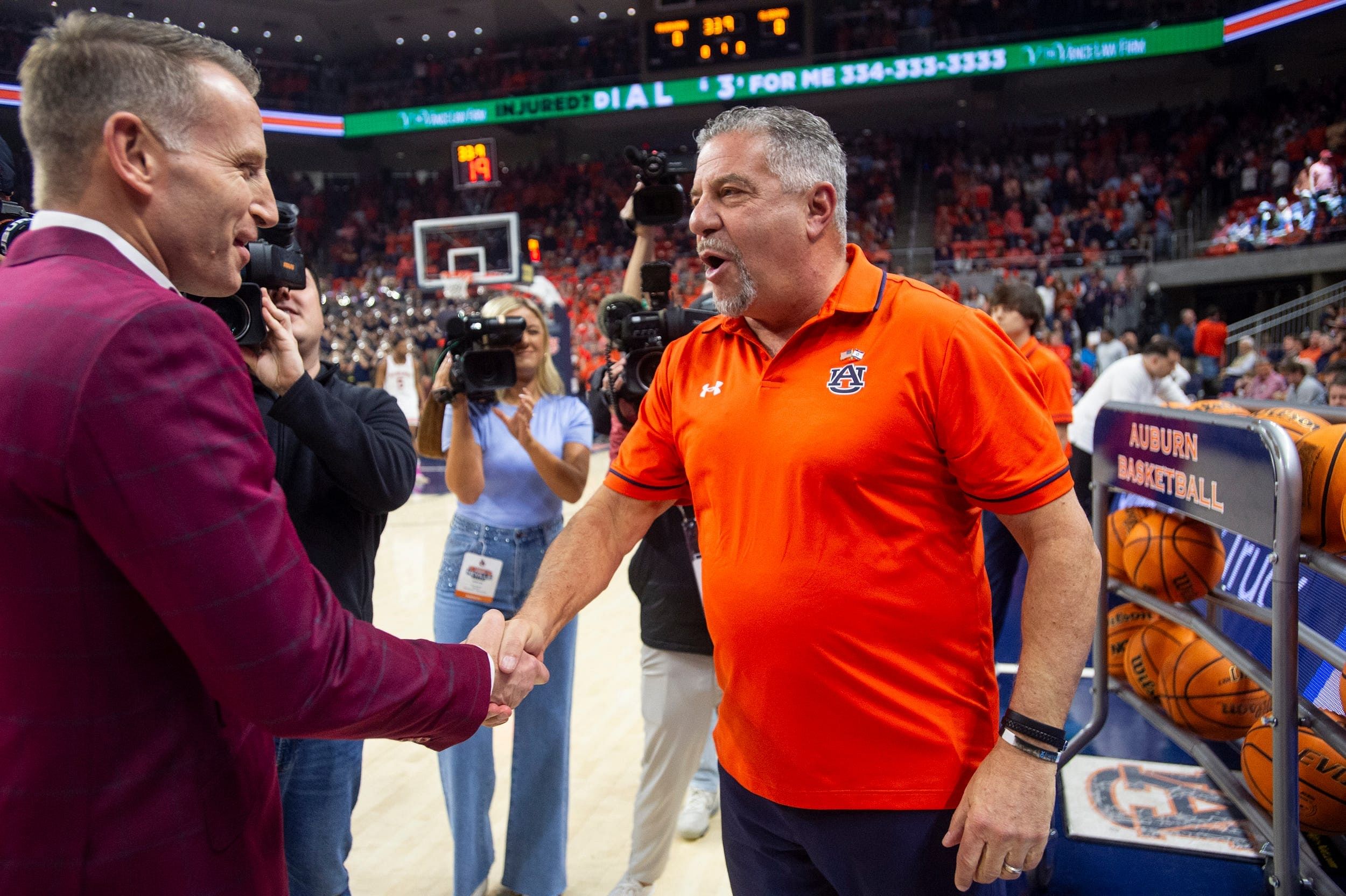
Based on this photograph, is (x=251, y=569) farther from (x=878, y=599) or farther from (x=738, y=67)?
(x=738, y=67)

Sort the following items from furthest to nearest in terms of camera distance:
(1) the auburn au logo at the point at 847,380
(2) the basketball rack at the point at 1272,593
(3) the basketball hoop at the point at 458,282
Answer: (3) the basketball hoop at the point at 458,282 → (2) the basketball rack at the point at 1272,593 → (1) the auburn au logo at the point at 847,380

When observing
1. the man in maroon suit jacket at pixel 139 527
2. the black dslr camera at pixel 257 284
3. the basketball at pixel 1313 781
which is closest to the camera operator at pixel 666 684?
the black dslr camera at pixel 257 284

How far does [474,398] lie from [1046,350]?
340 cm

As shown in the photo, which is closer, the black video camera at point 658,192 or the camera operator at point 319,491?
the camera operator at point 319,491

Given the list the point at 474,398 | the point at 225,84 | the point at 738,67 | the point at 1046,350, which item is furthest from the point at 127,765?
the point at 738,67

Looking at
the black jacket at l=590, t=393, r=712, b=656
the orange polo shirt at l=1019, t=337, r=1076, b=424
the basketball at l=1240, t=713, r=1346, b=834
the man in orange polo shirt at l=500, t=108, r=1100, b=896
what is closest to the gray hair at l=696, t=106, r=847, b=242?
the man in orange polo shirt at l=500, t=108, r=1100, b=896

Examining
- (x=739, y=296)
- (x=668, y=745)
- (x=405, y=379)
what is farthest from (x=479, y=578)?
(x=405, y=379)

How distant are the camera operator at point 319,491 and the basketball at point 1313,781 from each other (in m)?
2.50

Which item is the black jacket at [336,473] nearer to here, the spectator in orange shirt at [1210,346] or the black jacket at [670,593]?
the black jacket at [670,593]

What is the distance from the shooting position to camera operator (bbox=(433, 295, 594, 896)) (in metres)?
2.82

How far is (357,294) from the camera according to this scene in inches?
755

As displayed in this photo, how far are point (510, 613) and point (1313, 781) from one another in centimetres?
239

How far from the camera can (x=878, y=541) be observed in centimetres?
154

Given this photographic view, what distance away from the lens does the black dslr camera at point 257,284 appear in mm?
1750
